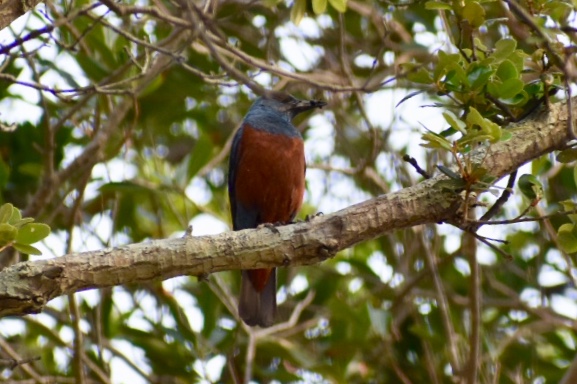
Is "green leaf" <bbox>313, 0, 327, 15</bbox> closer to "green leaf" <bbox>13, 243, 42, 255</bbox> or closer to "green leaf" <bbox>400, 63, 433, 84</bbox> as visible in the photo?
"green leaf" <bbox>400, 63, 433, 84</bbox>

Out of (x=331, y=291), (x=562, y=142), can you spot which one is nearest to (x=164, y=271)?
(x=562, y=142)

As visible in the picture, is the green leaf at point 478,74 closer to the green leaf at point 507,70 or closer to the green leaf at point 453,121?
the green leaf at point 507,70

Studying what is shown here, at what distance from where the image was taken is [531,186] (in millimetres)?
3463

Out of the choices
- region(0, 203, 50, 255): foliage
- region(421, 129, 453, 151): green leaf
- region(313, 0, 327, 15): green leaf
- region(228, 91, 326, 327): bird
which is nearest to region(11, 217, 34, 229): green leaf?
region(0, 203, 50, 255): foliage

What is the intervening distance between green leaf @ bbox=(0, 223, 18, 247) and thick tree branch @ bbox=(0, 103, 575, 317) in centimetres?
14

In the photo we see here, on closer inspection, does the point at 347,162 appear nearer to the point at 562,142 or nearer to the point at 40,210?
the point at 40,210

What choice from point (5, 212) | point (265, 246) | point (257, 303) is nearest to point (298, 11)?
point (265, 246)

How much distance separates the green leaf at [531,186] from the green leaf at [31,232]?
1825 millimetres

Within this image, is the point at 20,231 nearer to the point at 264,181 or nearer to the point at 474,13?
the point at 474,13

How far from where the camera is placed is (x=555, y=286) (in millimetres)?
6219

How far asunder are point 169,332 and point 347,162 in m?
2.30

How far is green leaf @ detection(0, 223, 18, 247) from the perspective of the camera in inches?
120

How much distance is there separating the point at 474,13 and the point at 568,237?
936 millimetres

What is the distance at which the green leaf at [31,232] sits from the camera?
3.12m
